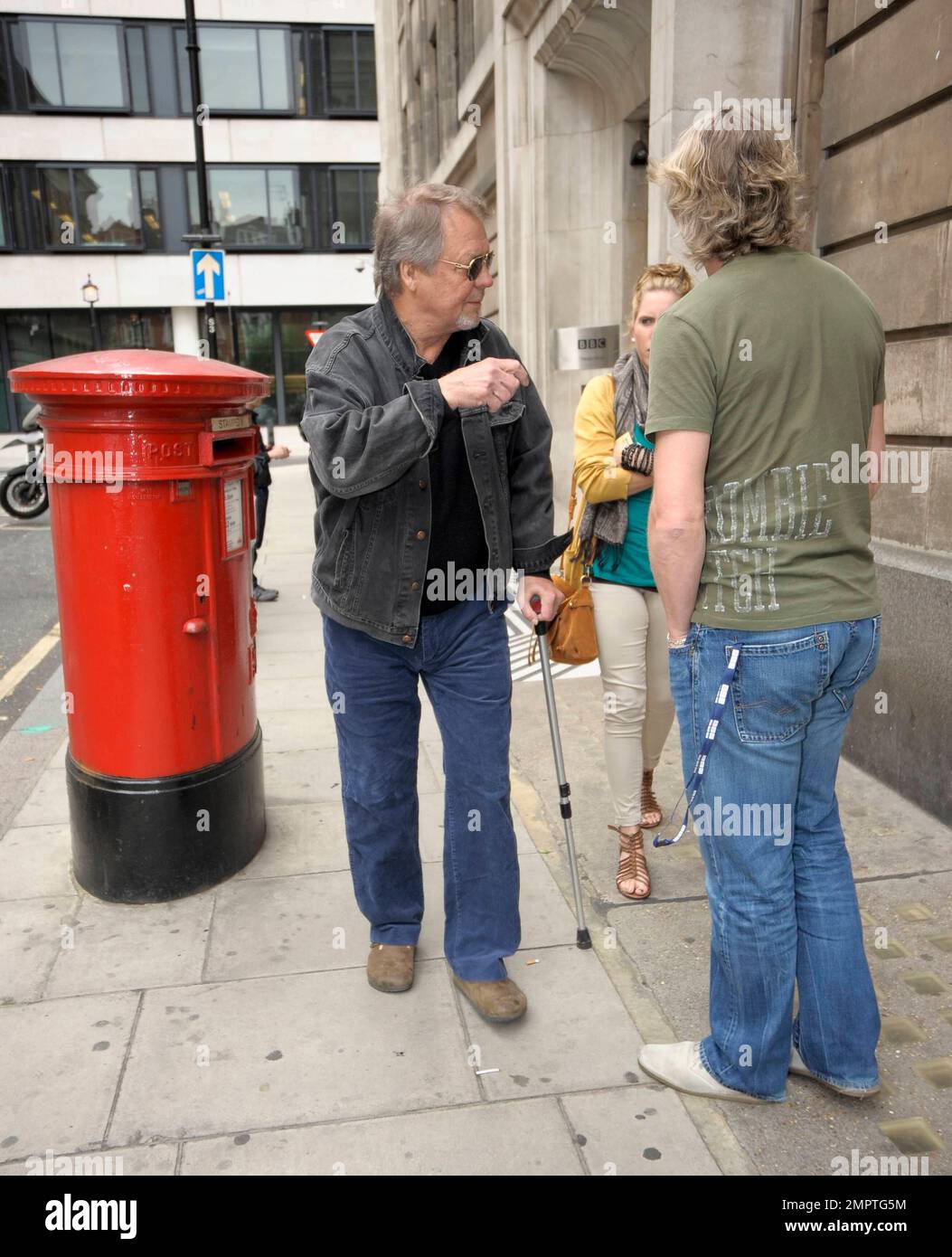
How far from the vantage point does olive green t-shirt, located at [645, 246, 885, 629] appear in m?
2.16

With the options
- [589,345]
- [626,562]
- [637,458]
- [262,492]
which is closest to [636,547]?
[626,562]

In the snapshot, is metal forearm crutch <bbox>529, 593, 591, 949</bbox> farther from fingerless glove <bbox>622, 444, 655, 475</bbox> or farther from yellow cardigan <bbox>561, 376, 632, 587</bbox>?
fingerless glove <bbox>622, 444, 655, 475</bbox>

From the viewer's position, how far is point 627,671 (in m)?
3.62

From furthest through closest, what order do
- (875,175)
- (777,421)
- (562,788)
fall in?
(875,175) < (562,788) < (777,421)

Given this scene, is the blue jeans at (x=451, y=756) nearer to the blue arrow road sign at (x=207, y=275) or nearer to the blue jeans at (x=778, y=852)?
the blue jeans at (x=778, y=852)

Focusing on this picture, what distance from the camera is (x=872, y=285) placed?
182 inches

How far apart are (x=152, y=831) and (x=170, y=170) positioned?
111 ft

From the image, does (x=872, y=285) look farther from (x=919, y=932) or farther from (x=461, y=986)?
(x=461, y=986)

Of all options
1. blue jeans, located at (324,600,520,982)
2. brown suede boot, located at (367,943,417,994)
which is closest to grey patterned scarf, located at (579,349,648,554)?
blue jeans, located at (324,600,520,982)

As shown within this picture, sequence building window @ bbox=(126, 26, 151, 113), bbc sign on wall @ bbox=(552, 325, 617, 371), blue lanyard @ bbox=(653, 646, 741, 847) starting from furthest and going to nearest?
building window @ bbox=(126, 26, 151, 113)
bbc sign on wall @ bbox=(552, 325, 617, 371)
blue lanyard @ bbox=(653, 646, 741, 847)

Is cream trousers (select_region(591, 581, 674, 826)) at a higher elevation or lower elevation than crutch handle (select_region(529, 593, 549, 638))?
lower

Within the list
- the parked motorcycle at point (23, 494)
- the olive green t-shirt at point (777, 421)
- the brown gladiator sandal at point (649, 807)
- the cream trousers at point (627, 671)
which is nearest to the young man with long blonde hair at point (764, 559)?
the olive green t-shirt at point (777, 421)

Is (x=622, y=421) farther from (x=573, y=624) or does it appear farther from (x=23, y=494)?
(x=23, y=494)

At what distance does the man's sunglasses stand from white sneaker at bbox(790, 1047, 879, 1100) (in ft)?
6.84
